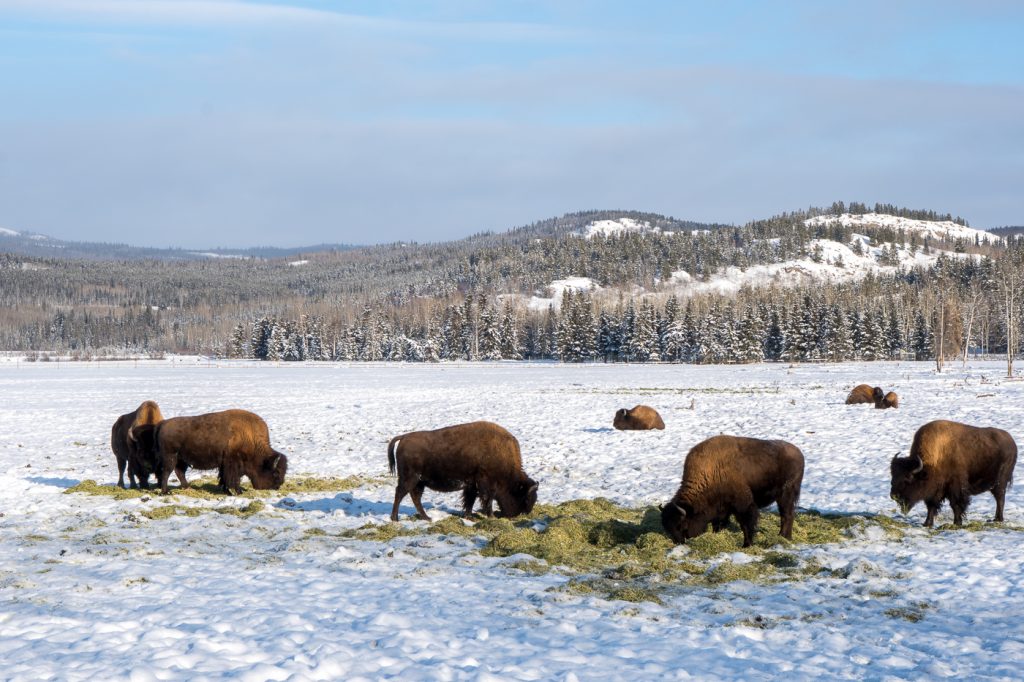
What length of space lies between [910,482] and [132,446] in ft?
51.5

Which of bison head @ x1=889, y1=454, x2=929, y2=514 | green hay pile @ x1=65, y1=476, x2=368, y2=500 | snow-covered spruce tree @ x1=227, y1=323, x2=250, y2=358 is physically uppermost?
snow-covered spruce tree @ x1=227, y1=323, x2=250, y2=358

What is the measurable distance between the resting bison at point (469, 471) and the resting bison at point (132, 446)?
6850mm

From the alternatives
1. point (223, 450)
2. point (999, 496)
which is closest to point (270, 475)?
point (223, 450)

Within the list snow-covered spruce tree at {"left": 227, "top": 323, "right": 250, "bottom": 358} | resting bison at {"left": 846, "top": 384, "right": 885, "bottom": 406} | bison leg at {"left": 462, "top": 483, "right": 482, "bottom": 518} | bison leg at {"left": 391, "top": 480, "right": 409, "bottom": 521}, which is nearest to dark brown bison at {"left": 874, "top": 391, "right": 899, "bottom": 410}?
resting bison at {"left": 846, "top": 384, "right": 885, "bottom": 406}

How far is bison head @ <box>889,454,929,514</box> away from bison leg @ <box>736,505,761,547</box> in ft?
10.0

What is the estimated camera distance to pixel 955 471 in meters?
12.9

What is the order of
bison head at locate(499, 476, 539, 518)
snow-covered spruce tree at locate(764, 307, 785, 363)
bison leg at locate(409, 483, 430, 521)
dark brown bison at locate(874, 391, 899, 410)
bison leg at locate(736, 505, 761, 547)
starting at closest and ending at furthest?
bison leg at locate(736, 505, 761, 547)
bison head at locate(499, 476, 539, 518)
bison leg at locate(409, 483, 430, 521)
dark brown bison at locate(874, 391, 899, 410)
snow-covered spruce tree at locate(764, 307, 785, 363)

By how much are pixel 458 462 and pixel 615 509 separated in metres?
3.24

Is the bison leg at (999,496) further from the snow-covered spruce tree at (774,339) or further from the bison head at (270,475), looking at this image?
the snow-covered spruce tree at (774,339)

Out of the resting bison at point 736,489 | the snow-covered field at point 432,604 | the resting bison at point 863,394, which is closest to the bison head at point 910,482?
the snow-covered field at point 432,604

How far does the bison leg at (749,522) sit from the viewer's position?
1166cm

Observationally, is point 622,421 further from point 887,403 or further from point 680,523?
point 680,523

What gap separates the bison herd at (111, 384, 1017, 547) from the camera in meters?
11.9

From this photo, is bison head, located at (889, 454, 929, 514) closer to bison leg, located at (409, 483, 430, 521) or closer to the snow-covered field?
the snow-covered field
